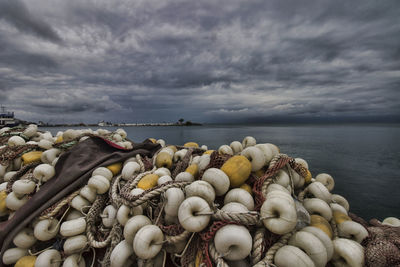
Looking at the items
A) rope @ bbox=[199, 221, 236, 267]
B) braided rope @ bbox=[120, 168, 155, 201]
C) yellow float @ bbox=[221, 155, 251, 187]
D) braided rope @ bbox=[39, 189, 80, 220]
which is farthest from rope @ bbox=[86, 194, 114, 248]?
yellow float @ bbox=[221, 155, 251, 187]

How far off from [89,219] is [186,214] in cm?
169

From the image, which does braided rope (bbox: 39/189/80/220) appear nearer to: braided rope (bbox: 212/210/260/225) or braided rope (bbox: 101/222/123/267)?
braided rope (bbox: 101/222/123/267)

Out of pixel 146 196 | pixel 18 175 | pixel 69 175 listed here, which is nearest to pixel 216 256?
pixel 146 196

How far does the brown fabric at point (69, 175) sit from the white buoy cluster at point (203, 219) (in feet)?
0.48

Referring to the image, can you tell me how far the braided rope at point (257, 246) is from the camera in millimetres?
2012

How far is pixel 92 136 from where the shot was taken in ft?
14.2

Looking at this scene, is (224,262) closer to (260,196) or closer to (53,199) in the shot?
(260,196)

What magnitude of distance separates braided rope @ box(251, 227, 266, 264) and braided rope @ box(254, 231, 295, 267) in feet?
0.21

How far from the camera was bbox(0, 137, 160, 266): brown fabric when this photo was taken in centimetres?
267

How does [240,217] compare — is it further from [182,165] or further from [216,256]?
[182,165]

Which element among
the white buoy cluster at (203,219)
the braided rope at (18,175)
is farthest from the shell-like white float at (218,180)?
the braided rope at (18,175)

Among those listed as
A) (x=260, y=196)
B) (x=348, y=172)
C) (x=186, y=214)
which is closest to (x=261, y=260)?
(x=260, y=196)

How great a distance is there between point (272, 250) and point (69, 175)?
3398 mm

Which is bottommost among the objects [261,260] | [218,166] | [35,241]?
[35,241]
